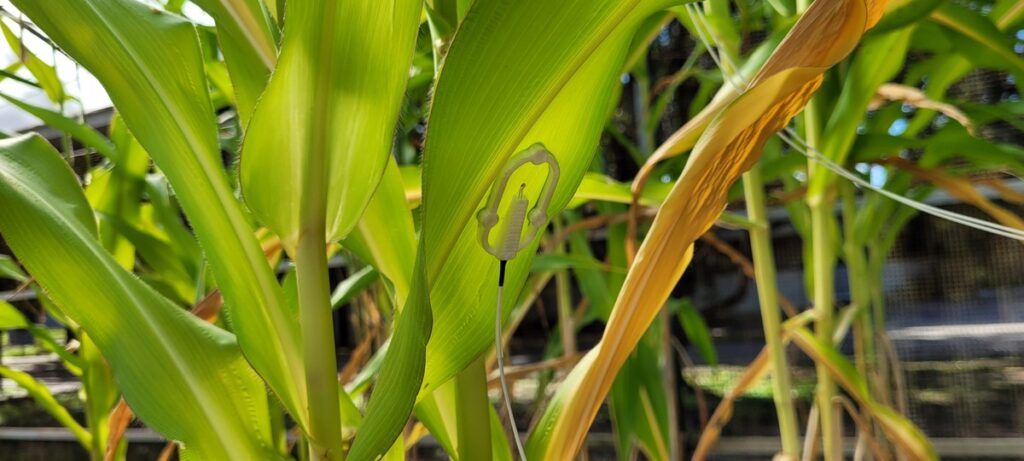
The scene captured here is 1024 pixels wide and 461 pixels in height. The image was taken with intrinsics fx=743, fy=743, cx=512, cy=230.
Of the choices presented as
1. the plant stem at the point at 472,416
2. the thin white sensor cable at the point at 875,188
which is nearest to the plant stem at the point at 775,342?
the thin white sensor cable at the point at 875,188

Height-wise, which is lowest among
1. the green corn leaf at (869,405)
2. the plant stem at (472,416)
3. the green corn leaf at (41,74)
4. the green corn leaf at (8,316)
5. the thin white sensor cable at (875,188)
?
the green corn leaf at (869,405)

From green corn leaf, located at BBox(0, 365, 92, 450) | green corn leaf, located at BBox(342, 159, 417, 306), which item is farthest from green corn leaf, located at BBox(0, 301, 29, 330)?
green corn leaf, located at BBox(342, 159, 417, 306)

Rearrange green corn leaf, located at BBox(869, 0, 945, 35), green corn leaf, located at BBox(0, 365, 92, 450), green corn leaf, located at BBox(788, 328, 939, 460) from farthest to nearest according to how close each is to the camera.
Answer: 1. green corn leaf, located at BBox(0, 365, 92, 450)
2. green corn leaf, located at BBox(788, 328, 939, 460)
3. green corn leaf, located at BBox(869, 0, 945, 35)

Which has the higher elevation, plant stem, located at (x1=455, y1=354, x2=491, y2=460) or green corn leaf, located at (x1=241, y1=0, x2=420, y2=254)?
green corn leaf, located at (x1=241, y1=0, x2=420, y2=254)

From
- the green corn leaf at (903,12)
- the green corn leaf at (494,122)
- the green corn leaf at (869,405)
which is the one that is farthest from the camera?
the green corn leaf at (869,405)

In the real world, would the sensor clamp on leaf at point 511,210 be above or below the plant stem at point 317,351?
above

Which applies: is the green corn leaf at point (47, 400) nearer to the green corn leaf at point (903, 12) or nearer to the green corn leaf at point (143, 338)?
the green corn leaf at point (143, 338)

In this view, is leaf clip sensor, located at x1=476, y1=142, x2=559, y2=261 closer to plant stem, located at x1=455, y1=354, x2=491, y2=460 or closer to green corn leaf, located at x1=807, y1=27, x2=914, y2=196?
plant stem, located at x1=455, y1=354, x2=491, y2=460
